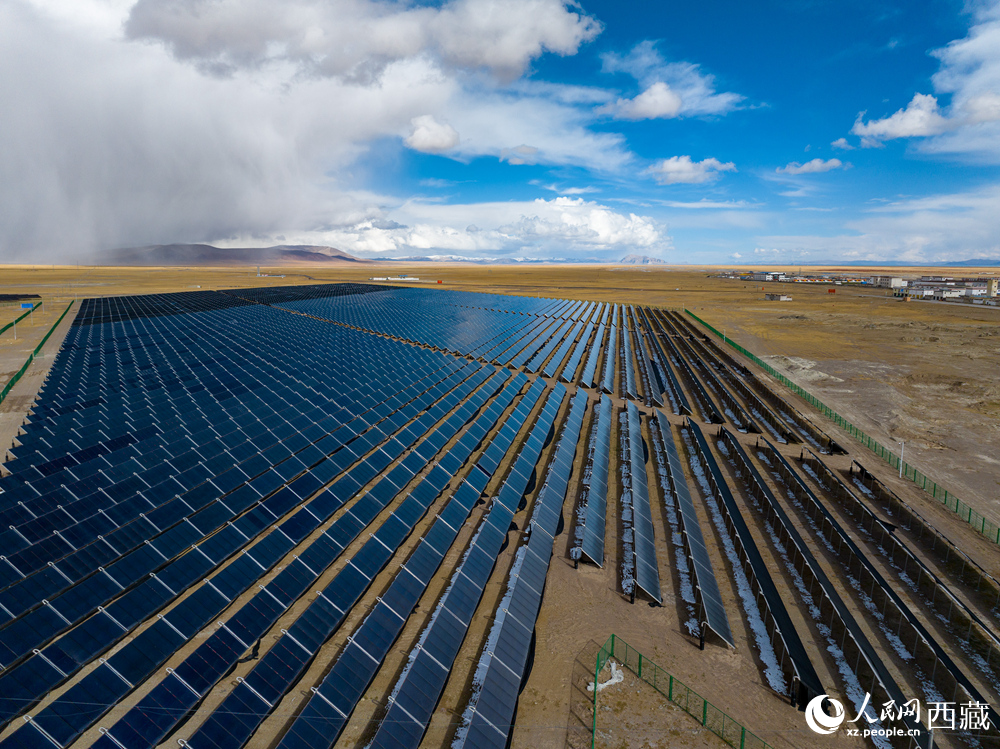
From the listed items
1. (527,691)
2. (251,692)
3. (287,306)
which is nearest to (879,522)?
(527,691)

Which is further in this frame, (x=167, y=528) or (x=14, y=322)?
(x=14, y=322)

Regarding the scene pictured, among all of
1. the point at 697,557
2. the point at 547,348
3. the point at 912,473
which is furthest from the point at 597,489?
the point at 547,348

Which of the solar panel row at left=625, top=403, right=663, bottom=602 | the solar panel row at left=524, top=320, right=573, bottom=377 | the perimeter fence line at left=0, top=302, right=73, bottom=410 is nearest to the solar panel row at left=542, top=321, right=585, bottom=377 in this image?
the solar panel row at left=524, top=320, right=573, bottom=377

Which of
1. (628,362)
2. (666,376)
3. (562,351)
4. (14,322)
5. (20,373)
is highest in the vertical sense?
(14,322)

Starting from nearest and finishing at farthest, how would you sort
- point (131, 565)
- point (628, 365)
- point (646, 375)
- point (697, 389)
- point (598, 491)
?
point (131, 565) < point (598, 491) < point (697, 389) < point (646, 375) < point (628, 365)

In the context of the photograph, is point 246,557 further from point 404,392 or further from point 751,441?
point 751,441

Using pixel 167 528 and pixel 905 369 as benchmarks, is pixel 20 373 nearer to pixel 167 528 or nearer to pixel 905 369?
pixel 167 528

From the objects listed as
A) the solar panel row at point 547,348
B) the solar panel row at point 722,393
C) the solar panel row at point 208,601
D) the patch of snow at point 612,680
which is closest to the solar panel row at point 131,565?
the solar panel row at point 208,601
